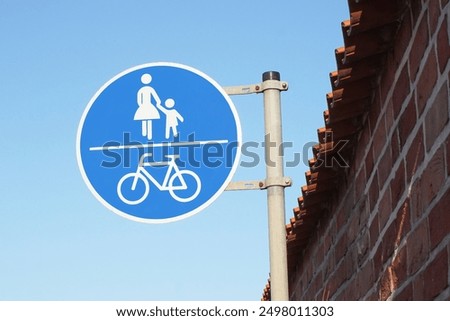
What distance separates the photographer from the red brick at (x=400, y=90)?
3.70 meters

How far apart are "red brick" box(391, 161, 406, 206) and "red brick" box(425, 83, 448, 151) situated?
45cm

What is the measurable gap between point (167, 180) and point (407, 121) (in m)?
1.37

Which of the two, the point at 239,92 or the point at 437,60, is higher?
the point at 239,92

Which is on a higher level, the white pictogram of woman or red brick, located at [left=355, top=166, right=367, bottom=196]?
the white pictogram of woman

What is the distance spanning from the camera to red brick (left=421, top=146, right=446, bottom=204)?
310cm

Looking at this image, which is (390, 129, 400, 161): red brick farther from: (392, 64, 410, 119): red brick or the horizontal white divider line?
the horizontal white divider line

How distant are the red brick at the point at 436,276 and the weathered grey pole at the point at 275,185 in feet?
3.66

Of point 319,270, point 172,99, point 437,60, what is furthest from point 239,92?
point 319,270

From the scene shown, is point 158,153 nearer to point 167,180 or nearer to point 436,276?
point 167,180

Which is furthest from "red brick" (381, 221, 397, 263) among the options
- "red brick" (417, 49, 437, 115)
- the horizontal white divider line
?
the horizontal white divider line

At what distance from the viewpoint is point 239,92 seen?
4715 millimetres

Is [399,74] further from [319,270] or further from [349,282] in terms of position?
[319,270]

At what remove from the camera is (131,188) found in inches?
179

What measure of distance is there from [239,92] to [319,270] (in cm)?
233
